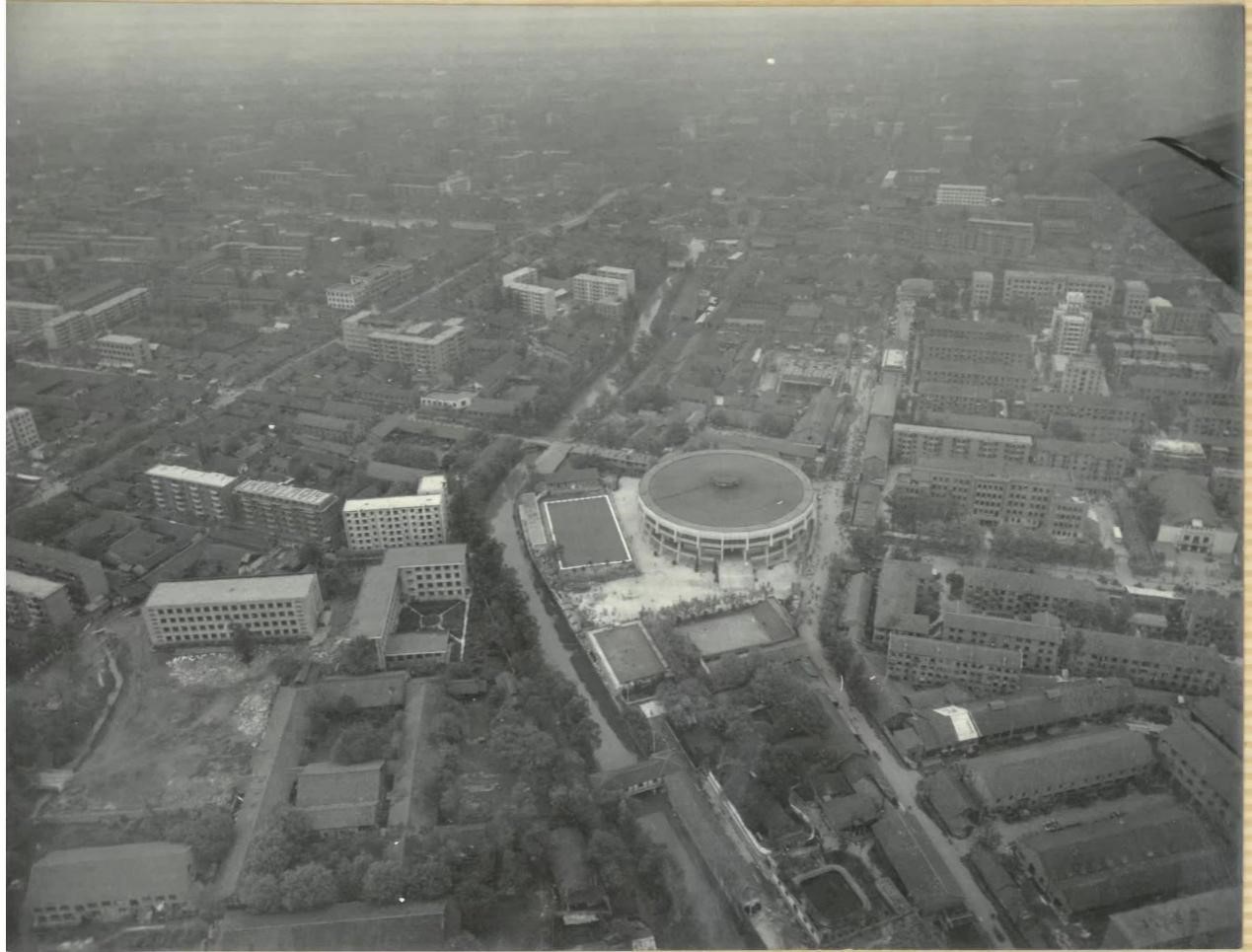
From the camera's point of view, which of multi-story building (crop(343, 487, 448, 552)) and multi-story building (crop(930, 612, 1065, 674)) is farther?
multi-story building (crop(343, 487, 448, 552))

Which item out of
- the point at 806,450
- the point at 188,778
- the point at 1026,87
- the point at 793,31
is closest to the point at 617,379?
the point at 806,450

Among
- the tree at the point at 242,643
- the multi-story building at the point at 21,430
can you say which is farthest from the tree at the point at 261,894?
the multi-story building at the point at 21,430

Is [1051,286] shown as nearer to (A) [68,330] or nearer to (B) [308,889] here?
(B) [308,889]

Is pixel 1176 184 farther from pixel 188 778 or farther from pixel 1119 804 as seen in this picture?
pixel 188 778

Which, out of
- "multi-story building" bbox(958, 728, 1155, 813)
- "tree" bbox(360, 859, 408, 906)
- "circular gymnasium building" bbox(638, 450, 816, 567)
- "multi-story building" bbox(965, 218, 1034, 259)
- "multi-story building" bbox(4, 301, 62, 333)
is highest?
"multi-story building" bbox(4, 301, 62, 333)

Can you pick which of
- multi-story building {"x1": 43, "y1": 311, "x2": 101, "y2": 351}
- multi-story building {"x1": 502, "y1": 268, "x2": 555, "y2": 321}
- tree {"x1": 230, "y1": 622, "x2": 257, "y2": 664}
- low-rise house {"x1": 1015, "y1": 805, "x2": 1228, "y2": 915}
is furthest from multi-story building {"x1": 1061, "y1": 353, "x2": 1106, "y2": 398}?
multi-story building {"x1": 43, "y1": 311, "x2": 101, "y2": 351}

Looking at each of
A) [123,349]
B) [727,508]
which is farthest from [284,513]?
[727,508]

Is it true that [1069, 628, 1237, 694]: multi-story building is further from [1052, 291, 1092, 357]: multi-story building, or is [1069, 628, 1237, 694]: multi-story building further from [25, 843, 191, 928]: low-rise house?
A: [25, 843, 191, 928]: low-rise house
